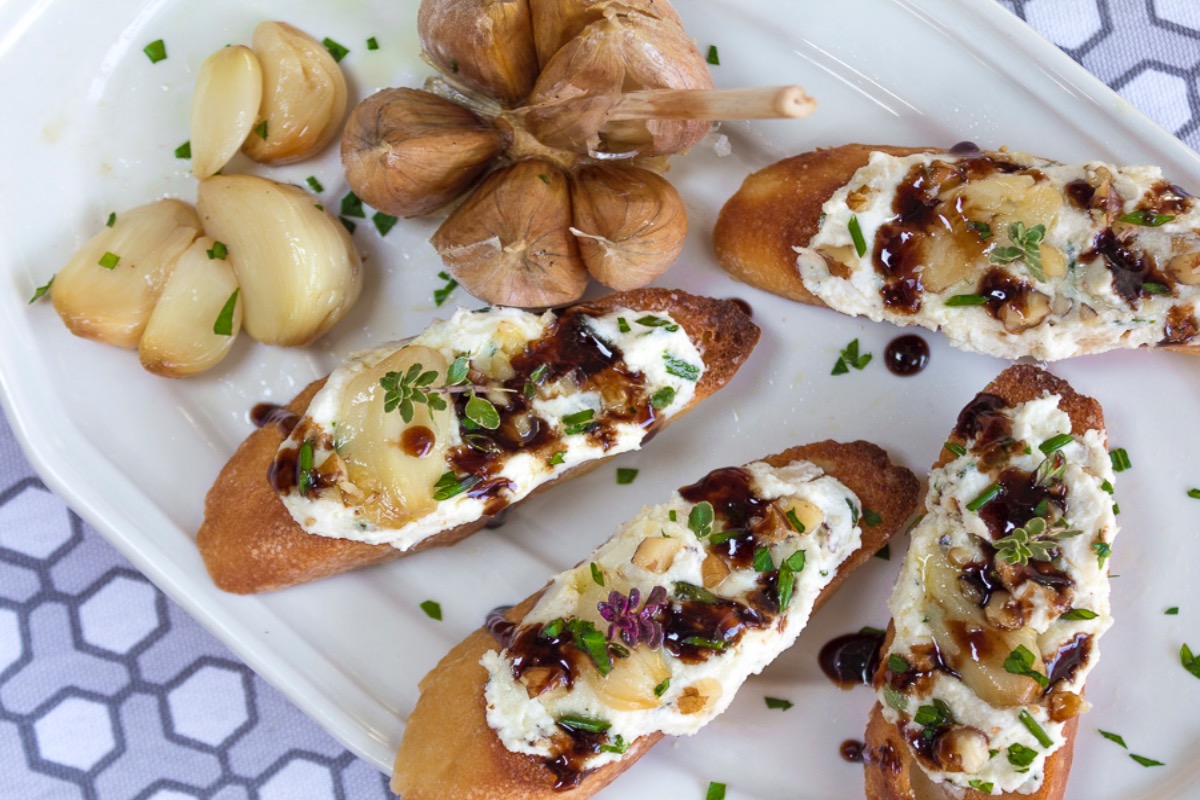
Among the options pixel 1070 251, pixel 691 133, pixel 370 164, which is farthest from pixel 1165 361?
pixel 370 164

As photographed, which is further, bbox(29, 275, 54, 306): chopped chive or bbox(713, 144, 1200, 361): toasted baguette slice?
bbox(29, 275, 54, 306): chopped chive

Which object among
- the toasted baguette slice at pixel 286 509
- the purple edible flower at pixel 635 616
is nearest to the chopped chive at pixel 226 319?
the toasted baguette slice at pixel 286 509

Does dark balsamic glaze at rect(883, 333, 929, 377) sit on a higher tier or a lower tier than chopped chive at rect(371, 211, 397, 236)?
lower

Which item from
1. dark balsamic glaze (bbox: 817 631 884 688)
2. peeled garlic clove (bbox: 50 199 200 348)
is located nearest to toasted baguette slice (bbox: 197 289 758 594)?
peeled garlic clove (bbox: 50 199 200 348)

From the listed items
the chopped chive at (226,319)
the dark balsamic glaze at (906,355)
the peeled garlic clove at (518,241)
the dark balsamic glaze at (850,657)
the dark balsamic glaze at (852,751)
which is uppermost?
the peeled garlic clove at (518,241)

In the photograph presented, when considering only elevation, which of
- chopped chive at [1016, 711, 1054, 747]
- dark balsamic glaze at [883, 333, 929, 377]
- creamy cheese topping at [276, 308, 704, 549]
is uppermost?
creamy cheese topping at [276, 308, 704, 549]

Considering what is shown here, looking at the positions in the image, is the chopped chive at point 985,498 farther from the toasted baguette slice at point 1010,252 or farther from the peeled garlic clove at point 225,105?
the peeled garlic clove at point 225,105

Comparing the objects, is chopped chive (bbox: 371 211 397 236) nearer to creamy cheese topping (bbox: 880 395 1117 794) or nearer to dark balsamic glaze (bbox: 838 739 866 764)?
creamy cheese topping (bbox: 880 395 1117 794)
